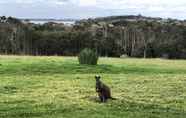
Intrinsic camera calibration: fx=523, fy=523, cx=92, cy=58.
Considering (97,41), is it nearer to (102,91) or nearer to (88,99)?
(88,99)

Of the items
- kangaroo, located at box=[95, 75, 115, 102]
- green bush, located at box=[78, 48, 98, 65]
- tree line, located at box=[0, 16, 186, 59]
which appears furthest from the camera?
tree line, located at box=[0, 16, 186, 59]

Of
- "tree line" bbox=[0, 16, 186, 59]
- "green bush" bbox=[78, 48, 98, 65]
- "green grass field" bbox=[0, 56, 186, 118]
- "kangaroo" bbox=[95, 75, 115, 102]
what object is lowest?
"tree line" bbox=[0, 16, 186, 59]

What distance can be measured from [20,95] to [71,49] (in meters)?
44.3

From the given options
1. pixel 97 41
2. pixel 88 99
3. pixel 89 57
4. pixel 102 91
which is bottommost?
pixel 97 41

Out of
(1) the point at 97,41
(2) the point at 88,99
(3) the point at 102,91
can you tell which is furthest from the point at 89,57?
(1) the point at 97,41

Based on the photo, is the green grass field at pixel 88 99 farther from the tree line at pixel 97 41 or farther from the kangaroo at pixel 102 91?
the tree line at pixel 97 41

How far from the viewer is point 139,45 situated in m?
63.4

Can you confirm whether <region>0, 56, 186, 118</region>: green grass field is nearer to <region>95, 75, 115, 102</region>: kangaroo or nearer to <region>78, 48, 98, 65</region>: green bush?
<region>95, 75, 115, 102</region>: kangaroo

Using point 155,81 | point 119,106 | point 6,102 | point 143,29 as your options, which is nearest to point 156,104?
point 119,106

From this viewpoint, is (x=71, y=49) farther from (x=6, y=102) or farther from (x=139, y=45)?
(x=6, y=102)

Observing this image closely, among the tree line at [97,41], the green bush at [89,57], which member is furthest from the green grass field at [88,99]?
the tree line at [97,41]

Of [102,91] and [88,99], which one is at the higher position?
[102,91]

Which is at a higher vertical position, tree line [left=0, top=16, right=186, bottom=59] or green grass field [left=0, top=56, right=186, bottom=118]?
green grass field [left=0, top=56, right=186, bottom=118]

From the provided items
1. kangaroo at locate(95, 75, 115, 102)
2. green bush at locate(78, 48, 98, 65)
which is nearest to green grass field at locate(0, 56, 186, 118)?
kangaroo at locate(95, 75, 115, 102)
